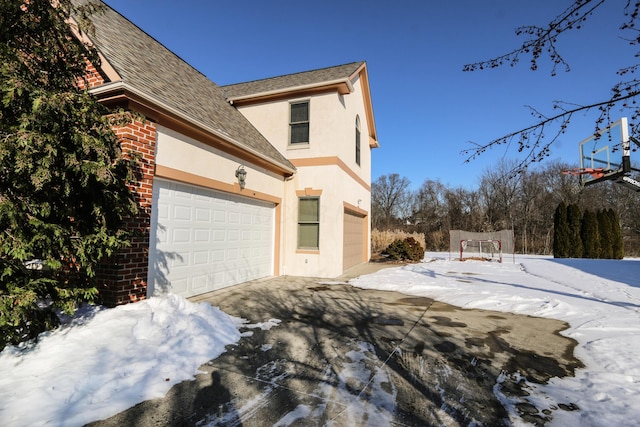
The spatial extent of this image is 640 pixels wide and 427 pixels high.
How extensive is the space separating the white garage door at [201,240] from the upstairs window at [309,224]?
138cm

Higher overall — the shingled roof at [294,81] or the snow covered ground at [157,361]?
the shingled roof at [294,81]

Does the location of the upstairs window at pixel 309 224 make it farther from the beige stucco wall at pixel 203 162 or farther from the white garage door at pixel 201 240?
the beige stucco wall at pixel 203 162

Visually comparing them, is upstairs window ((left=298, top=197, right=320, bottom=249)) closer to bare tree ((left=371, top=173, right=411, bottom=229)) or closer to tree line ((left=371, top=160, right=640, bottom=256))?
tree line ((left=371, top=160, right=640, bottom=256))

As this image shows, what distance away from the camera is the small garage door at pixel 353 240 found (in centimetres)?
1163

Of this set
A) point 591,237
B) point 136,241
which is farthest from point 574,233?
point 136,241

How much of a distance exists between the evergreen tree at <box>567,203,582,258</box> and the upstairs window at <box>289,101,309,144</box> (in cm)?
1852

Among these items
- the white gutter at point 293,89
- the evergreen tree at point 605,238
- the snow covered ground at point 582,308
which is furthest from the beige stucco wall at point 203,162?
the evergreen tree at point 605,238

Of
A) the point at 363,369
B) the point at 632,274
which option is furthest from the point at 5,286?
the point at 632,274

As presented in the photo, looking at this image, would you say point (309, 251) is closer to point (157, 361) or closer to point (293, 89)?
point (293, 89)

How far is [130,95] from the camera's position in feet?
16.8

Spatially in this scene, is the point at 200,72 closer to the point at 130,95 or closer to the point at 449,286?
the point at 130,95

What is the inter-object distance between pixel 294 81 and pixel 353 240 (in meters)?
6.70

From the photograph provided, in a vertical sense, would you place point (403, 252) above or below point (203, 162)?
below

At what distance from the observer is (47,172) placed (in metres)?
3.19
